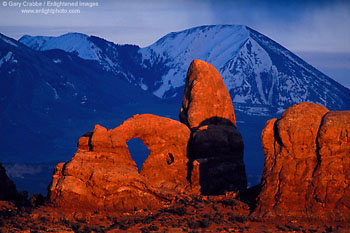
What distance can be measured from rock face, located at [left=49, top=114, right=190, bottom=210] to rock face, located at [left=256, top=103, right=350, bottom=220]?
270 inches

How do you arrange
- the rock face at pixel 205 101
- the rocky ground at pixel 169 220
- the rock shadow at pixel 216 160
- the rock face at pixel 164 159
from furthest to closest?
the rock face at pixel 205 101 < the rock shadow at pixel 216 160 < the rock face at pixel 164 159 < the rocky ground at pixel 169 220

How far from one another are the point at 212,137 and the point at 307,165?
9.18 metres

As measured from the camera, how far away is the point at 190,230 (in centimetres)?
3444

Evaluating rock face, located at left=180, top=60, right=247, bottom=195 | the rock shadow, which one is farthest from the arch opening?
the rock shadow

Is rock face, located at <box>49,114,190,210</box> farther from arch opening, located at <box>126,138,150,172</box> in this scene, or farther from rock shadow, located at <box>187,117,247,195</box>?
arch opening, located at <box>126,138,150,172</box>

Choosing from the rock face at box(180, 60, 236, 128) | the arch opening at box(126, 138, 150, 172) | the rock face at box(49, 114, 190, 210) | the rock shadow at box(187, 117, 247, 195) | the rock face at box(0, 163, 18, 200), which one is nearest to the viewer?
the rock face at box(49, 114, 190, 210)

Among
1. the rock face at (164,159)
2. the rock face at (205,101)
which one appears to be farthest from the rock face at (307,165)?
the rock face at (205,101)

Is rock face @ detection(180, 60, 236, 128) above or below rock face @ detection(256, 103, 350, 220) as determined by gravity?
above

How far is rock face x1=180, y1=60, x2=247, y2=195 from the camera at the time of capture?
42.9m

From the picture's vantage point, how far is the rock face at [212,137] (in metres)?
42.9

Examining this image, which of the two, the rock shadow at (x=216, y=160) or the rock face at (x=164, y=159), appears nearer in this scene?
the rock face at (x=164, y=159)

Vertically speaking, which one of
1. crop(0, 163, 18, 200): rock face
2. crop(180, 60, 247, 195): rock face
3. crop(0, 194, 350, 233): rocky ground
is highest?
crop(180, 60, 247, 195): rock face

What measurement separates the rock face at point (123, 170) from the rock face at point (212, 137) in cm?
112

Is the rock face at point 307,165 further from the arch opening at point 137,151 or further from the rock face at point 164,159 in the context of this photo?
the arch opening at point 137,151
